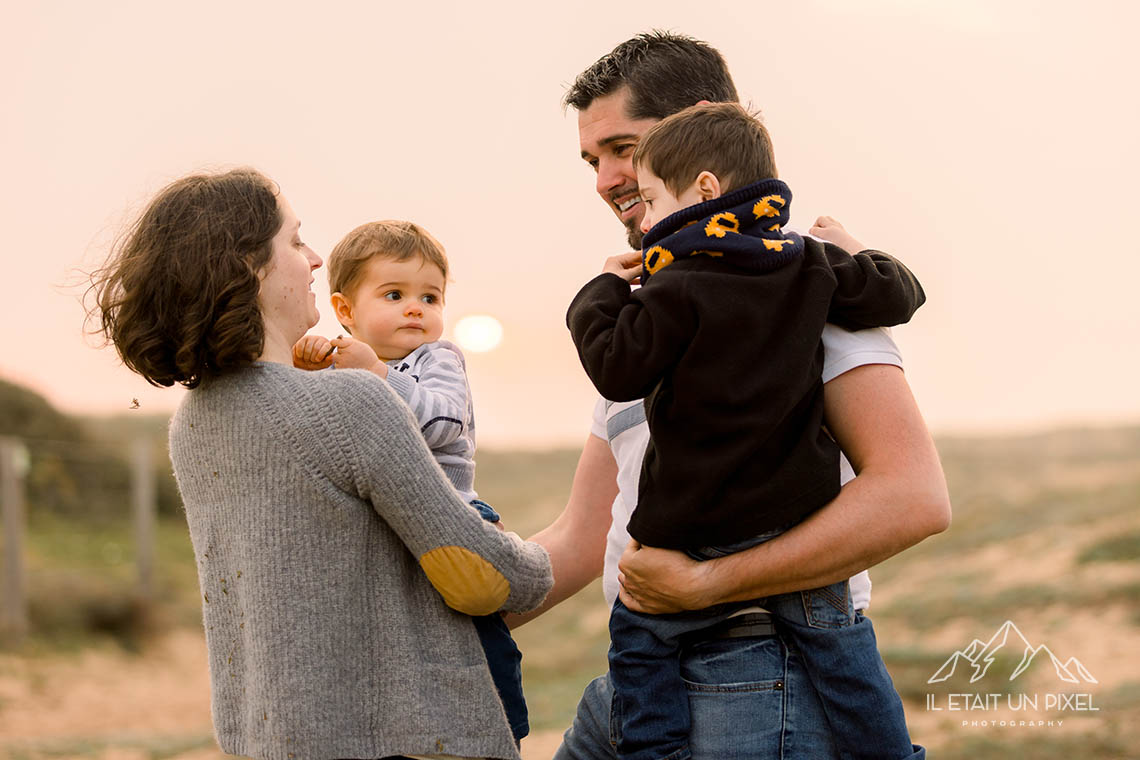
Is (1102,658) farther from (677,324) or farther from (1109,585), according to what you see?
(677,324)

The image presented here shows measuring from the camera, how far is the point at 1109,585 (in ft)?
32.3

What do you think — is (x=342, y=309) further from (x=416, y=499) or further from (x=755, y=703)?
(x=755, y=703)

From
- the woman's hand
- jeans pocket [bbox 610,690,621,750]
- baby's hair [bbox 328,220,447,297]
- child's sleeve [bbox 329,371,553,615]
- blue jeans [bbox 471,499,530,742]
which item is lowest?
jeans pocket [bbox 610,690,621,750]

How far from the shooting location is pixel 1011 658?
8.51m

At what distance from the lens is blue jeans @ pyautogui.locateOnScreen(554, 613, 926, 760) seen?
5.99 ft

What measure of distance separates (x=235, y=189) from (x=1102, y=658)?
8436 millimetres

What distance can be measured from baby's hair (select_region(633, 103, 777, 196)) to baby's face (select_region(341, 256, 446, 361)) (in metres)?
0.55

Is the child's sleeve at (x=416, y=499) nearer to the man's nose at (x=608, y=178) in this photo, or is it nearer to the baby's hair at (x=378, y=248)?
the baby's hair at (x=378, y=248)

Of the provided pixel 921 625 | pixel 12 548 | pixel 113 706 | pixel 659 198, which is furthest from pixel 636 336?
pixel 12 548

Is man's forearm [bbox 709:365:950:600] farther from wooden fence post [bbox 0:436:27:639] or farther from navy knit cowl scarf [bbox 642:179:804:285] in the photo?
wooden fence post [bbox 0:436:27:639]

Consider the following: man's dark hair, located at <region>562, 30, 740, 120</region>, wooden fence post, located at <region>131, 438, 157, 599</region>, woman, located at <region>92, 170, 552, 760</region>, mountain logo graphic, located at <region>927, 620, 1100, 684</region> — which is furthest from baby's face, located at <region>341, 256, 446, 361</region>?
wooden fence post, located at <region>131, 438, 157, 599</region>

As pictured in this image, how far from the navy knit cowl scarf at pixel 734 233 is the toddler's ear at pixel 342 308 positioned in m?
0.69

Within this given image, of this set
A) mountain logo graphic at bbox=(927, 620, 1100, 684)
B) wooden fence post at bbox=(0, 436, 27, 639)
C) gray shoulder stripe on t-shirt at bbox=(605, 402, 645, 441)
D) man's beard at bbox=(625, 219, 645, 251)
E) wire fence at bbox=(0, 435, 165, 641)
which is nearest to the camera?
gray shoulder stripe on t-shirt at bbox=(605, 402, 645, 441)

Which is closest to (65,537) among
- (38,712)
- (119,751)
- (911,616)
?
(38,712)
